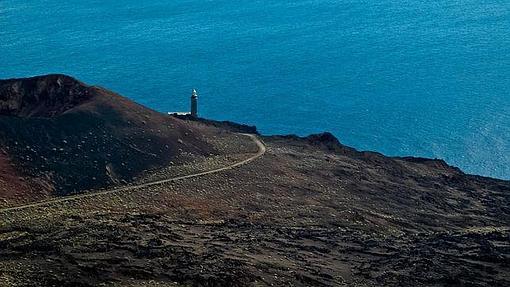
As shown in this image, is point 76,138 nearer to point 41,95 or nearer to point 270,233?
point 41,95

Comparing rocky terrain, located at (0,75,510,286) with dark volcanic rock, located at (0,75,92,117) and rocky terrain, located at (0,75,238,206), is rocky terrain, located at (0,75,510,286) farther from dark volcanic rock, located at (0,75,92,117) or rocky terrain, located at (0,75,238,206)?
dark volcanic rock, located at (0,75,92,117)

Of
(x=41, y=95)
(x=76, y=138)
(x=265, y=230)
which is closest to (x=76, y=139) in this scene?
(x=76, y=138)

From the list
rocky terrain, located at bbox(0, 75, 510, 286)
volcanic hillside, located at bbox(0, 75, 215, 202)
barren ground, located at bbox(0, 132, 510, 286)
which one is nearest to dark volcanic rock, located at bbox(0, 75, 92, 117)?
volcanic hillside, located at bbox(0, 75, 215, 202)

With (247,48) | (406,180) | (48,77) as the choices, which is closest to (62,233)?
(48,77)

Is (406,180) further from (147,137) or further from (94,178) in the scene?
(94,178)

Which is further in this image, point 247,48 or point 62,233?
point 247,48

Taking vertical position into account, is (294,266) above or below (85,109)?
below

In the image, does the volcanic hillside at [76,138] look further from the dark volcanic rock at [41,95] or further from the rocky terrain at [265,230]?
the rocky terrain at [265,230]
